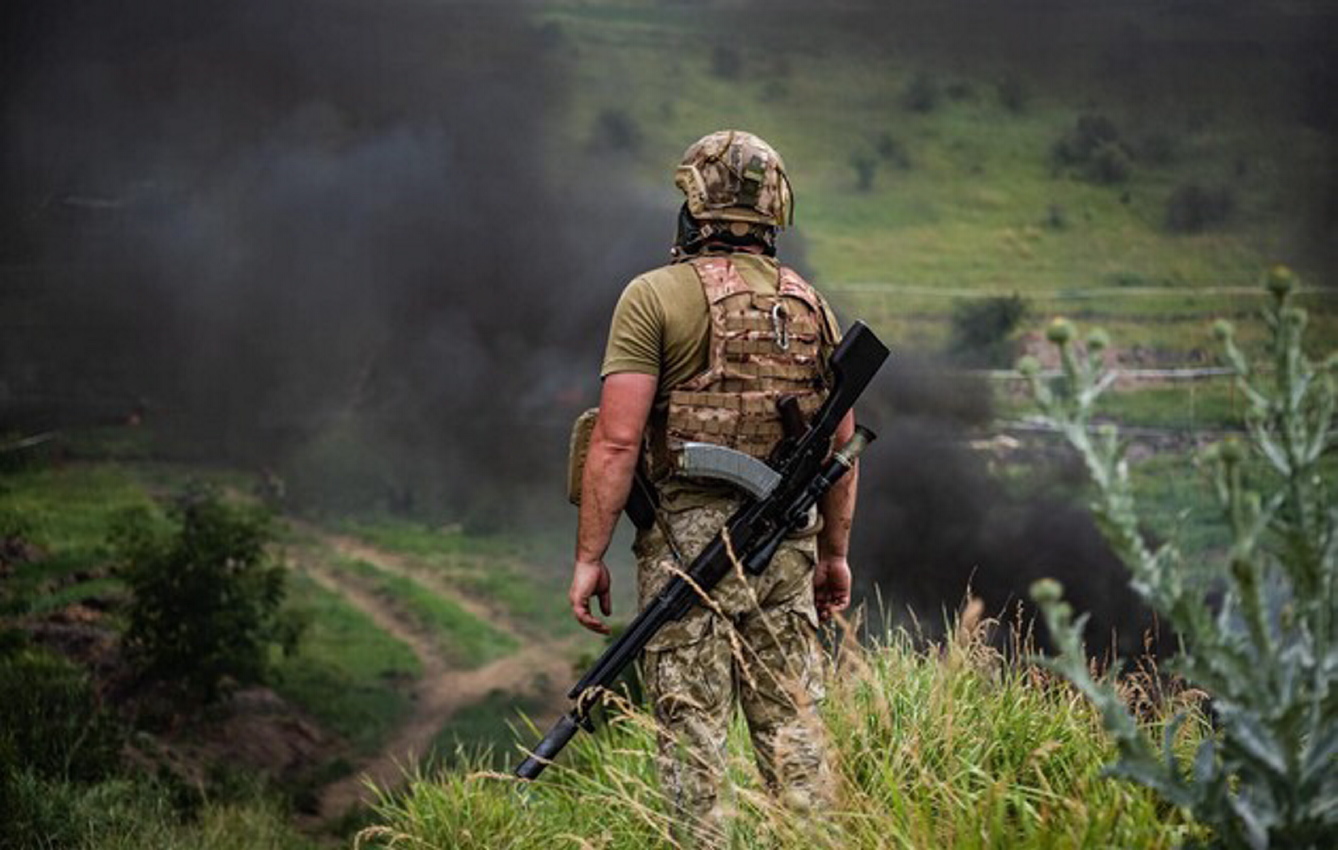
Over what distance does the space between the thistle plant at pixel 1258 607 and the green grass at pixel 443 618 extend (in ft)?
40.4

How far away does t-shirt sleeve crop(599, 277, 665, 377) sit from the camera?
451 cm

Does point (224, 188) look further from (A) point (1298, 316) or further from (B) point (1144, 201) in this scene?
(A) point (1298, 316)

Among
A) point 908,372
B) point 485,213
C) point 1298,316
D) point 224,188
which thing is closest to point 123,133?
point 224,188

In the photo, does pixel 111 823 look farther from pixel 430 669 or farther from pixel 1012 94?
pixel 1012 94

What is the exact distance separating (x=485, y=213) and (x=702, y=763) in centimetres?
1258

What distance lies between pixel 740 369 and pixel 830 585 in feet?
2.95

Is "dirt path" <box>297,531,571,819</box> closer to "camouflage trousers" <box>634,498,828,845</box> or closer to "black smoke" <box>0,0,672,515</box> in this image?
"black smoke" <box>0,0,672,515</box>

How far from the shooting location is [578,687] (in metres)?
4.75

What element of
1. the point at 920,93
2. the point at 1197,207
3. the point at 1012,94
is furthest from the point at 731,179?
the point at 1197,207

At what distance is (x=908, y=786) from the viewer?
190 inches

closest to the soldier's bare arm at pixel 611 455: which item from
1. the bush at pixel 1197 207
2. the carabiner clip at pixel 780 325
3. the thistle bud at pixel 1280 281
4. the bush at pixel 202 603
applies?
the carabiner clip at pixel 780 325

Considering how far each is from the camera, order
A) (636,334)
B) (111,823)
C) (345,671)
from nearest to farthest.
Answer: (636,334) → (111,823) → (345,671)

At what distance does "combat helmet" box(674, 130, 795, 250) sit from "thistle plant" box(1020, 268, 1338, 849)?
6.11 feet

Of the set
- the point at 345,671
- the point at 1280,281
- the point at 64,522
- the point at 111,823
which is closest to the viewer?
the point at 1280,281
